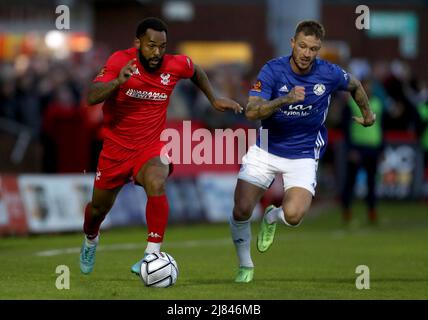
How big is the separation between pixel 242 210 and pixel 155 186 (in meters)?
1.16

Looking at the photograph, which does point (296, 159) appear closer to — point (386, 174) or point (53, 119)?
point (53, 119)

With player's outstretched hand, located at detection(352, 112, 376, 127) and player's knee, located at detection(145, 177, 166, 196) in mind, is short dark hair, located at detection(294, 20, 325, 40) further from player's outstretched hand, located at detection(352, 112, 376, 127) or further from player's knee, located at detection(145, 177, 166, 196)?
player's knee, located at detection(145, 177, 166, 196)

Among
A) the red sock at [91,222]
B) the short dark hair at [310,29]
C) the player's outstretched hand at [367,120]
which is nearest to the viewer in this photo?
the short dark hair at [310,29]

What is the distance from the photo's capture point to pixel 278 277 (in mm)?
14516

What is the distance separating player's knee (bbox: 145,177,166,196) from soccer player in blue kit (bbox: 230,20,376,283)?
1.09 m

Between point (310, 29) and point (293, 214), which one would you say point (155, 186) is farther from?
point (310, 29)

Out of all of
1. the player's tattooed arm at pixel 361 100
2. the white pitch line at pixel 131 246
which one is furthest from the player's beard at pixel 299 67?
the white pitch line at pixel 131 246

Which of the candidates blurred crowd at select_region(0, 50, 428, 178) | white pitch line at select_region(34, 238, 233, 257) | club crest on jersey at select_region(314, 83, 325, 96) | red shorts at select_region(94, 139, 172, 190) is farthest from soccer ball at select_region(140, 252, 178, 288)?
blurred crowd at select_region(0, 50, 428, 178)

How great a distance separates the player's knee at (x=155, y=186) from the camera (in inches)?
517

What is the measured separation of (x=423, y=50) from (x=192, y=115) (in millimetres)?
19817

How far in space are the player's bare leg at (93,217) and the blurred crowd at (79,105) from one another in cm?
1103

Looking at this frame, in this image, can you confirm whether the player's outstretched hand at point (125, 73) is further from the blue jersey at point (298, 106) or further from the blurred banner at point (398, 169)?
the blurred banner at point (398, 169)

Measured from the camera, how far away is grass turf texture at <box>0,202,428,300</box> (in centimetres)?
1259

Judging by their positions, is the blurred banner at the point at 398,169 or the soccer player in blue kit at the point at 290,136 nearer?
the soccer player in blue kit at the point at 290,136
